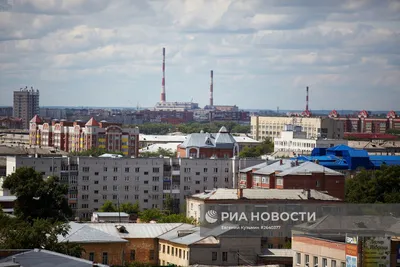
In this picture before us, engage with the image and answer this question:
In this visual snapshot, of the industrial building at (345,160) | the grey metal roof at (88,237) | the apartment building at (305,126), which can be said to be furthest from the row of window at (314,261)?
the apartment building at (305,126)

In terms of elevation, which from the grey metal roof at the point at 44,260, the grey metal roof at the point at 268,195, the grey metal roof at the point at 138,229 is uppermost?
the grey metal roof at the point at 44,260

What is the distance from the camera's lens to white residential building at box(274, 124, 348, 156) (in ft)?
410

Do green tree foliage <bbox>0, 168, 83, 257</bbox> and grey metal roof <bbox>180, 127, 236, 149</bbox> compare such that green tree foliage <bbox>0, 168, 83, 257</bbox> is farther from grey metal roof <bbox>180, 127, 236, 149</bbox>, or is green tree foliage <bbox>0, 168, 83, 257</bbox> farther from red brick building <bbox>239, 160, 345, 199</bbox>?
grey metal roof <bbox>180, 127, 236, 149</bbox>

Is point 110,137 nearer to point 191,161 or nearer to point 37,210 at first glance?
point 191,161

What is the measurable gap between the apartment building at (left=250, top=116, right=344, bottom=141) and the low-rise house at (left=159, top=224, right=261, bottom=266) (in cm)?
10751

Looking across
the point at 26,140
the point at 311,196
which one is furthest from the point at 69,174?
the point at 26,140

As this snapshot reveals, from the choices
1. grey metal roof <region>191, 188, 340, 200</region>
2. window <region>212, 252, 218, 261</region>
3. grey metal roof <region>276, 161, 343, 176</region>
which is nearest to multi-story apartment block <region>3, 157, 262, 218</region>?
grey metal roof <region>276, 161, 343, 176</region>

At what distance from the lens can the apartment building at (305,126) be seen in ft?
508

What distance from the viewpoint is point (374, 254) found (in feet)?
119

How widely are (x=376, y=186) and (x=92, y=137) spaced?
203 ft

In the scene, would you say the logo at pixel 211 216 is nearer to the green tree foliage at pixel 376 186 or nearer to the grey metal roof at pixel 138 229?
the grey metal roof at pixel 138 229

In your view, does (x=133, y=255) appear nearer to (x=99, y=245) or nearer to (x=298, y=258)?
(x=99, y=245)

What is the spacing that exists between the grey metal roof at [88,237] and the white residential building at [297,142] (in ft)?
266

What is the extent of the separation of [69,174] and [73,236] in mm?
34603
